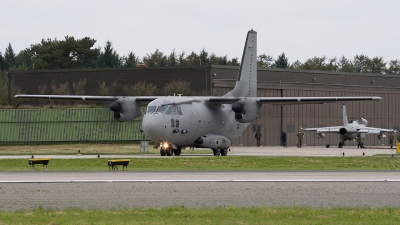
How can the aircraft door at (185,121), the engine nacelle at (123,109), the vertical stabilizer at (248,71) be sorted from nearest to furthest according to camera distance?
the aircraft door at (185,121)
the engine nacelle at (123,109)
the vertical stabilizer at (248,71)

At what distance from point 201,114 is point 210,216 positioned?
2913 cm

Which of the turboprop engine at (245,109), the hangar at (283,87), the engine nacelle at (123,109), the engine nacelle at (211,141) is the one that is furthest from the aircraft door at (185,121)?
the hangar at (283,87)

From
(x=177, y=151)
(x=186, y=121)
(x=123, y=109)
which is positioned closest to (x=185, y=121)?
(x=186, y=121)

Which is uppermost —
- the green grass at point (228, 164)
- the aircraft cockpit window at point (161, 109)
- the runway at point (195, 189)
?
the aircraft cockpit window at point (161, 109)

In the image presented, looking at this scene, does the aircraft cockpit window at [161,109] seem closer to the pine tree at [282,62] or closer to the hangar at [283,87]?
the hangar at [283,87]

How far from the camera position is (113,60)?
408 feet

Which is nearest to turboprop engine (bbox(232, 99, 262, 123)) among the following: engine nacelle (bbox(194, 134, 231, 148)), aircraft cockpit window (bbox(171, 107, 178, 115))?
engine nacelle (bbox(194, 134, 231, 148))

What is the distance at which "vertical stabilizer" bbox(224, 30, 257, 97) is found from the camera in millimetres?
48594

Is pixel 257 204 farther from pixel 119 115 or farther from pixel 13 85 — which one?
pixel 13 85

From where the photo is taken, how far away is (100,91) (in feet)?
238

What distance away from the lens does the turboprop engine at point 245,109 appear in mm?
44281

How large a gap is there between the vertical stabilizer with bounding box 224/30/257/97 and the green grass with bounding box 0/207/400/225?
105 ft

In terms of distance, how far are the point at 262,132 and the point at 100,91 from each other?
665 inches

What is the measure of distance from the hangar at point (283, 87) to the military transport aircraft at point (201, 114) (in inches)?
864
